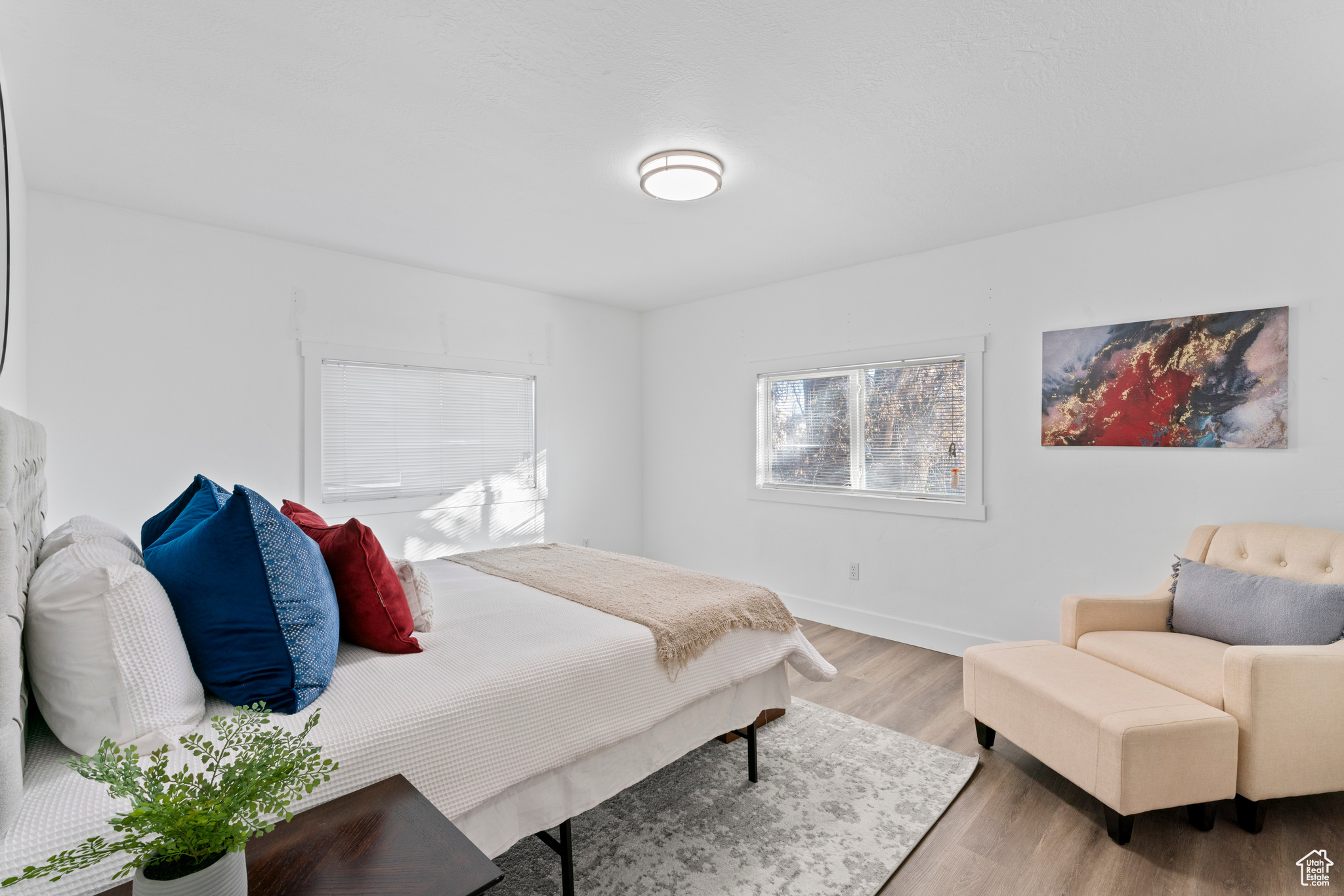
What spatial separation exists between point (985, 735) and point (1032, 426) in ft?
5.81

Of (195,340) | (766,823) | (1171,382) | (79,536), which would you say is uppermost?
(195,340)

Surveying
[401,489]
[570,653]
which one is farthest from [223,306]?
[570,653]

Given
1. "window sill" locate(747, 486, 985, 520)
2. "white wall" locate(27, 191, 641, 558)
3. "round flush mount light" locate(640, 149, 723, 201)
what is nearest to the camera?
"round flush mount light" locate(640, 149, 723, 201)

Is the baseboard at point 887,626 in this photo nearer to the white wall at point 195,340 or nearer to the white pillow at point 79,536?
the white wall at point 195,340

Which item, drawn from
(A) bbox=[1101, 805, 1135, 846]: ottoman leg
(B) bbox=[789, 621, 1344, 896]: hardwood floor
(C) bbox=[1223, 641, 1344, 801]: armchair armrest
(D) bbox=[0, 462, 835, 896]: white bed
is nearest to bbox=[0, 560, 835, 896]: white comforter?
(D) bbox=[0, 462, 835, 896]: white bed

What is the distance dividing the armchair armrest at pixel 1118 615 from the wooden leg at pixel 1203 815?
27.1 inches

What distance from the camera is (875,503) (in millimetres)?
4125

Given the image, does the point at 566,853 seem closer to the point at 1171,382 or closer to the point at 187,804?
the point at 187,804

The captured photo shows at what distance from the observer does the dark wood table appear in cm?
93

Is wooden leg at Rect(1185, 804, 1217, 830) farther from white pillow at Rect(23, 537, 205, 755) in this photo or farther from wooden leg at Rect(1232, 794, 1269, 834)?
white pillow at Rect(23, 537, 205, 755)

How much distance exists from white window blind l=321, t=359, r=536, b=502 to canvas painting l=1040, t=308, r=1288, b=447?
143 inches

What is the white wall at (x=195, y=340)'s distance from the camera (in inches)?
116

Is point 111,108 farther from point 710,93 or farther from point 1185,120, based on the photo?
point 1185,120

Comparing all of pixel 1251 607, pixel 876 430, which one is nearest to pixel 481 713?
pixel 1251 607
